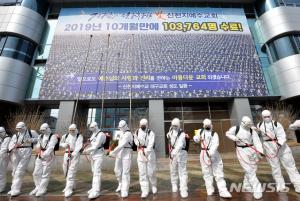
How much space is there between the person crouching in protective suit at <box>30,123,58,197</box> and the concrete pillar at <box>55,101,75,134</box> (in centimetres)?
1234

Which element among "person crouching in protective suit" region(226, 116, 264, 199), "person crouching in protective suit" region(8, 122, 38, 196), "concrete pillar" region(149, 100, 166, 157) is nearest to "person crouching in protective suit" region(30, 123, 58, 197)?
"person crouching in protective suit" region(8, 122, 38, 196)

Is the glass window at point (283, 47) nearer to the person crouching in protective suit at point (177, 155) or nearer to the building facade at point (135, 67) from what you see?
the building facade at point (135, 67)

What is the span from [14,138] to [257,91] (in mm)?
21118

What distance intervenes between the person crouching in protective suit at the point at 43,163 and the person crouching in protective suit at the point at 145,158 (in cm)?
329

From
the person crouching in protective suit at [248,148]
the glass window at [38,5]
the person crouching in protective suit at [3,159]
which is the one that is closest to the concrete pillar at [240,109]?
the person crouching in protective suit at [248,148]

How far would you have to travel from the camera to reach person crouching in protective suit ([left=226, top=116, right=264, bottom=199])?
22.6 feet

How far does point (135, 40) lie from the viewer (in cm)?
2442

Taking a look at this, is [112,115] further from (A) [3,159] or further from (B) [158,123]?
(A) [3,159]

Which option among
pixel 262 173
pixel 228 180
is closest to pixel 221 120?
pixel 262 173

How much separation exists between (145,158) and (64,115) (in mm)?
15578

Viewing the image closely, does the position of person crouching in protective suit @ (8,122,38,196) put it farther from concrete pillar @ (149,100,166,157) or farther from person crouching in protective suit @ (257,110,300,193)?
concrete pillar @ (149,100,166,157)

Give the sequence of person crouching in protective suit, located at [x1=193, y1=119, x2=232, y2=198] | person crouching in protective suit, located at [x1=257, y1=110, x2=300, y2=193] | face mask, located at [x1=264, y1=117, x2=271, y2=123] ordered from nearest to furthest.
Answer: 1. person crouching in protective suit, located at [x1=193, y1=119, x2=232, y2=198]
2. person crouching in protective suit, located at [x1=257, y1=110, x2=300, y2=193]
3. face mask, located at [x1=264, y1=117, x2=271, y2=123]

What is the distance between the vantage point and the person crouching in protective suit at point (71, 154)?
7.85m

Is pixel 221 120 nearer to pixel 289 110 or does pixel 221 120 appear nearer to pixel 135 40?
pixel 289 110
